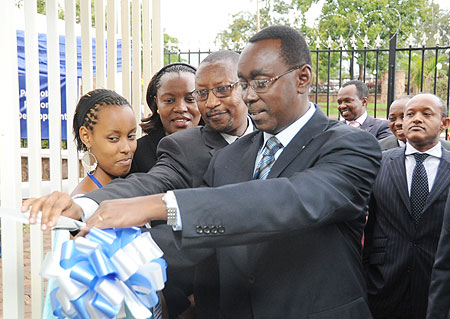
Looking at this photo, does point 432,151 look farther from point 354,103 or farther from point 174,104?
point 354,103

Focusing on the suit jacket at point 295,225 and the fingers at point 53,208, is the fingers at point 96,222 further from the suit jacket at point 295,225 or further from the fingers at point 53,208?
the suit jacket at point 295,225

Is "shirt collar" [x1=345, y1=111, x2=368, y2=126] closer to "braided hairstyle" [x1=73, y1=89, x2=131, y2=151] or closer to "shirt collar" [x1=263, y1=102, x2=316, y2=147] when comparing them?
"braided hairstyle" [x1=73, y1=89, x2=131, y2=151]

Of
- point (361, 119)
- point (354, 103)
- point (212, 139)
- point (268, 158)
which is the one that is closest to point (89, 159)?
point (212, 139)

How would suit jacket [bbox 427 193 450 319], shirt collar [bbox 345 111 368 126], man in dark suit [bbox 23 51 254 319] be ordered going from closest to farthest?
1. man in dark suit [bbox 23 51 254 319]
2. suit jacket [bbox 427 193 450 319]
3. shirt collar [bbox 345 111 368 126]

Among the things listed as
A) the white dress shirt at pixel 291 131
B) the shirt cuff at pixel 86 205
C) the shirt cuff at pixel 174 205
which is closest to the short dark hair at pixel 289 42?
the white dress shirt at pixel 291 131

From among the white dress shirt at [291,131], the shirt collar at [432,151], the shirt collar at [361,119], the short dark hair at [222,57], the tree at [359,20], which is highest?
the tree at [359,20]

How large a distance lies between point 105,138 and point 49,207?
1004mm

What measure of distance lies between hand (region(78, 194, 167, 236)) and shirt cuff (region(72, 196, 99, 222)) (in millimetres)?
220

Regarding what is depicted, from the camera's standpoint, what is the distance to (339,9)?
22875 mm

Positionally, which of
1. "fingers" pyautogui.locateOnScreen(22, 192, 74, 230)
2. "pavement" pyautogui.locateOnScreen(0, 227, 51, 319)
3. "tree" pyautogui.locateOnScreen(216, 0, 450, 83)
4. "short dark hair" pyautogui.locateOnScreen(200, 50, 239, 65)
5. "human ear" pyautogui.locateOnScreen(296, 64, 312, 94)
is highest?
"tree" pyautogui.locateOnScreen(216, 0, 450, 83)

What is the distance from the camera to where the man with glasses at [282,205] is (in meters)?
1.72

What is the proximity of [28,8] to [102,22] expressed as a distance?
42.9 inches

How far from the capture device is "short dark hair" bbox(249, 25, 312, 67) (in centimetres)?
216

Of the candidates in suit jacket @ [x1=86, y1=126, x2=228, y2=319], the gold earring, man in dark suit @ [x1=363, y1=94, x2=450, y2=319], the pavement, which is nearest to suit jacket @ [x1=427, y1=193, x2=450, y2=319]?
man in dark suit @ [x1=363, y1=94, x2=450, y2=319]
